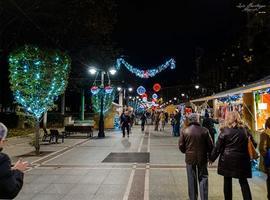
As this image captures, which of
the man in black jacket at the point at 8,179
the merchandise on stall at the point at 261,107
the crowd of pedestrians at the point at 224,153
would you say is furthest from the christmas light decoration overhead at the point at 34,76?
the man in black jacket at the point at 8,179

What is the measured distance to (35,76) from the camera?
53.0ft

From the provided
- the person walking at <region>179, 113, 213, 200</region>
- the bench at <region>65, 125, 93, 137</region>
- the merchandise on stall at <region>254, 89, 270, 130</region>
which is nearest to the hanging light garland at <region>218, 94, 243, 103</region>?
the merchandise on stall at <region>254, 89, 270, 130</region>

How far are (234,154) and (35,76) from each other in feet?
37.4

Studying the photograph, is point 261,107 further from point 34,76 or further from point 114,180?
point 34,76

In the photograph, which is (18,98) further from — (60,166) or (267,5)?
(267,5)

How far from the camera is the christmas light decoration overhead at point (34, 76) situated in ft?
53.1

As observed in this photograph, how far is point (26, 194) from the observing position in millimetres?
8312

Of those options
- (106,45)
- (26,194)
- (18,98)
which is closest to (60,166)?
(26,194)

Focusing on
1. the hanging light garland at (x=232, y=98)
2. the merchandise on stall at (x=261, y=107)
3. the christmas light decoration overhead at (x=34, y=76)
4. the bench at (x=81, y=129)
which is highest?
the christmas light decoration overhead at (x=34, y=76)

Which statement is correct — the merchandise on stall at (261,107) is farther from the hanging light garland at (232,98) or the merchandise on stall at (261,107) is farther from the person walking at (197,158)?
the person walking at (197,158)

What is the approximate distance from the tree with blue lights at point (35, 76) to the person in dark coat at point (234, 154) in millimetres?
10771

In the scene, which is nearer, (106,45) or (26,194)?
(26,194)

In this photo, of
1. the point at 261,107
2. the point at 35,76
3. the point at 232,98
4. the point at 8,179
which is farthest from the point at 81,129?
the point at 8,179

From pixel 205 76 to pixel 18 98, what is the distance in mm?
84194
